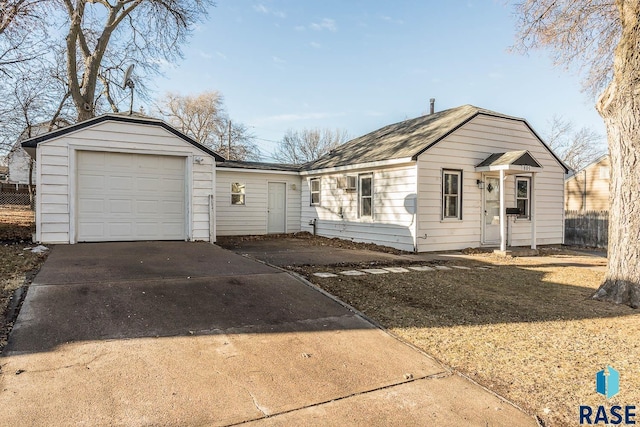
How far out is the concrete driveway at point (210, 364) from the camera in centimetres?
248

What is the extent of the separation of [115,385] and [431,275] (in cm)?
553

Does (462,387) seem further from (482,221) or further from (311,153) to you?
(311,153)

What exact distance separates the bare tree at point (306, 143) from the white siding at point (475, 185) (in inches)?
922

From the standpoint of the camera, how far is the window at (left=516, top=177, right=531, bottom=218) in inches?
464

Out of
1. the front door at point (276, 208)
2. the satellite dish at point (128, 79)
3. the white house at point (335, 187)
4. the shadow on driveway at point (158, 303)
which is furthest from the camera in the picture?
the front door at point (276, 208)

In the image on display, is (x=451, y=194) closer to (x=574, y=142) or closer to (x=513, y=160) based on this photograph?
(x=513, y=160)

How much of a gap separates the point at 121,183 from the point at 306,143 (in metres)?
27.0

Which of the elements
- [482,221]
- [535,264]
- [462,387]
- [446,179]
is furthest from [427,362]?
[482,221]

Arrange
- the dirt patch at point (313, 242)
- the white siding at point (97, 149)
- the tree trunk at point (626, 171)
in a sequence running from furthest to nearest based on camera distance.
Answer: the dirt patch at point (313, 242) → the white siding at point (97, 149) → the tree trunk at point (626, 171)

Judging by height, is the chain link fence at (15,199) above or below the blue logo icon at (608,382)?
above

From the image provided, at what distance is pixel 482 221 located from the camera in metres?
11.3

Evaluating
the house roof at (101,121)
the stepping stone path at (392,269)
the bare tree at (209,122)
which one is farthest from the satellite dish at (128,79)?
the bare tree at (209,122)

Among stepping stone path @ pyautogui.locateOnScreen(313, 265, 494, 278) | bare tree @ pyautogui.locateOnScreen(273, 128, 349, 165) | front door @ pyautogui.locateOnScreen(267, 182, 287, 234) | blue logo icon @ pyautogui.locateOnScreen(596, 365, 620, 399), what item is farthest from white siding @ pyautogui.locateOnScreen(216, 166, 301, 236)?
bare tree @ pyautogui.locateOnScreen(273, 128, 349, 165)

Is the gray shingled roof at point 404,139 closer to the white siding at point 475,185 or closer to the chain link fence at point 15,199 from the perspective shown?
the white siding at point 475,185
